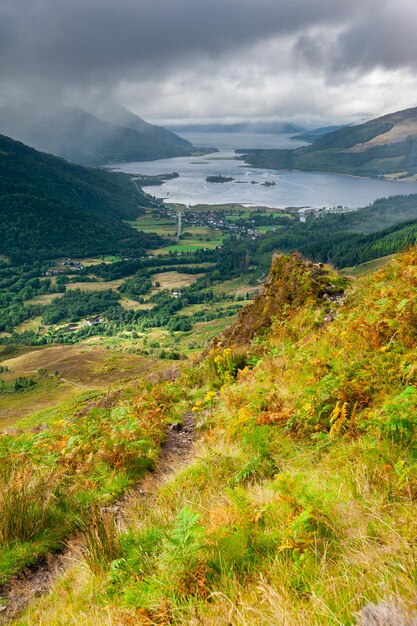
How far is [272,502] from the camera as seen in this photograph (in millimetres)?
3385

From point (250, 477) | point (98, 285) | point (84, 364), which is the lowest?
point (98, 285)

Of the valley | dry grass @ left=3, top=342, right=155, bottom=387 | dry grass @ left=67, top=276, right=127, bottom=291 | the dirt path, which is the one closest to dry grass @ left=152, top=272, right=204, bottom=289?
dry grass @ left=67, top=276, right=127, bottom=291

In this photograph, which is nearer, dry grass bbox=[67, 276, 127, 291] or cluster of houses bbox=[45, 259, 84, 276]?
dry grass bbox=[67, 276, 127, 291]

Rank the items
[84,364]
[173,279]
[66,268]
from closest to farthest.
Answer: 1. [84,364]
2. [173,279]
3. [66,268]

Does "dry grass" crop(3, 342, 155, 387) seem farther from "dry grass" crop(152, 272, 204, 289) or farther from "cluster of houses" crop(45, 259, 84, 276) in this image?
"cluster of houses" crop(45, 259, 84, 276)

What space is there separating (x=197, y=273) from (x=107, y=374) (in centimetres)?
11432

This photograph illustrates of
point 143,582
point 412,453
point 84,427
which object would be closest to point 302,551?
point 143,582

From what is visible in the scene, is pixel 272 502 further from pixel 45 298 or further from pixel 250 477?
pixel 45 298

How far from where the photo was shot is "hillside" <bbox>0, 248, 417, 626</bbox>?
2.31 m

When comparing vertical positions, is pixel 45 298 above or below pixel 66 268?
below

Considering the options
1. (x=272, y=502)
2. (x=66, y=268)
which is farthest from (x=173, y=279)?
(x=272, y=502)

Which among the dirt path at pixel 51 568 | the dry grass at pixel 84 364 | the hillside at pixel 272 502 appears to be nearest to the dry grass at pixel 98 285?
the dry grass at pixel 84 364

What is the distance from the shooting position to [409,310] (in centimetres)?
673

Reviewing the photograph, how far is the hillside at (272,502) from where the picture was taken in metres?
2.31
